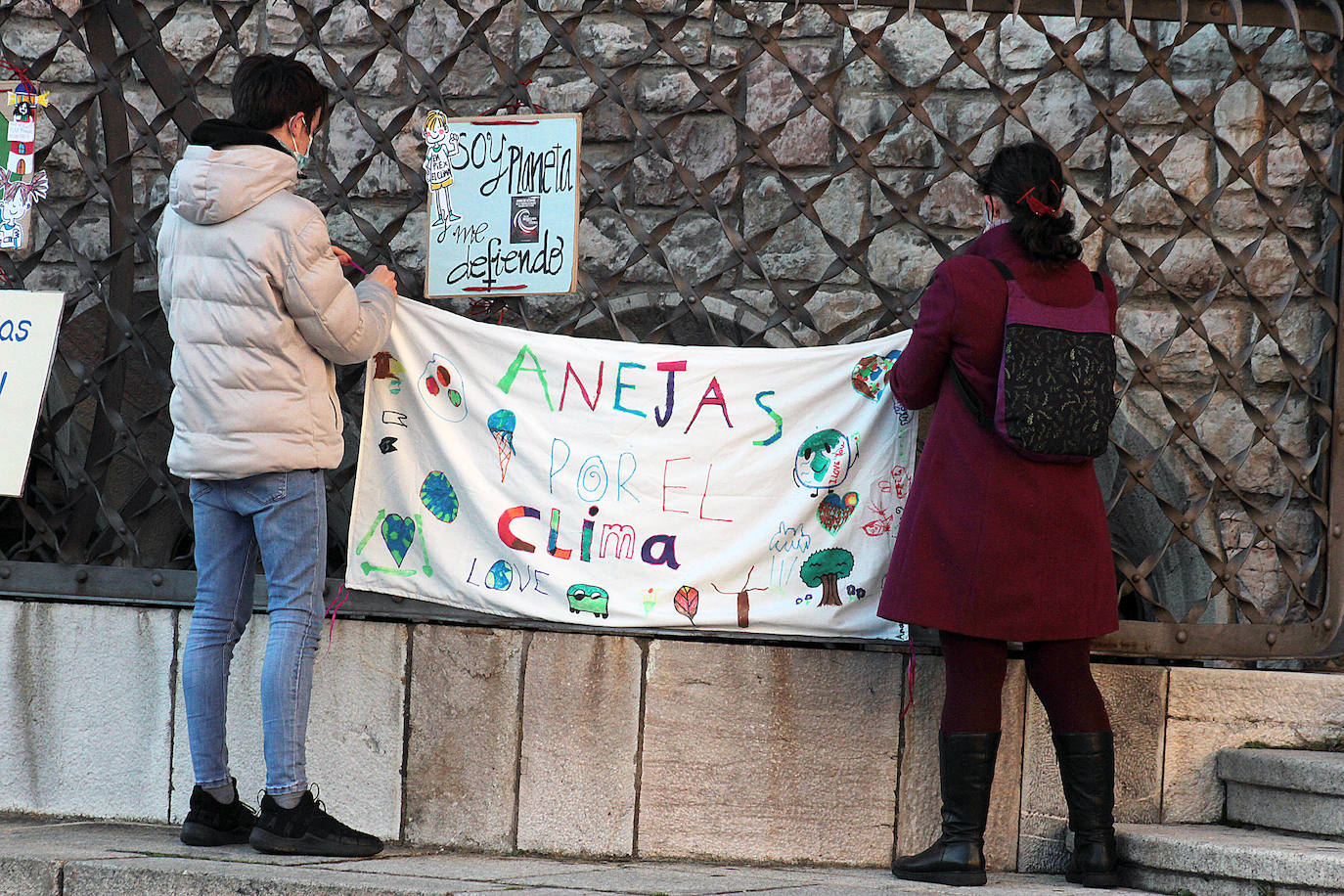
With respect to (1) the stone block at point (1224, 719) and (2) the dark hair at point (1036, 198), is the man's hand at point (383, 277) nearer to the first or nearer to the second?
(2) the dark hair at point (1036, 198)

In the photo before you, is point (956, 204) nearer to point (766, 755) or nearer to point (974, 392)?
point (974, 392)

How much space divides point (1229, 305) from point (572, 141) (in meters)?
2.49

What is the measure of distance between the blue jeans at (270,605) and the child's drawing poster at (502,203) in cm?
82

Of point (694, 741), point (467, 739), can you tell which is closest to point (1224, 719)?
point (694, 741)

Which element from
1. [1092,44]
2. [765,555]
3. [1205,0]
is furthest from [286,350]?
[1092,44]

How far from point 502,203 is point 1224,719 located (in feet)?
8.63

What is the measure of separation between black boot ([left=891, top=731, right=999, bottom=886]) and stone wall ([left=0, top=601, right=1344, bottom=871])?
0.34m

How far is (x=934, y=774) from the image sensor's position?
12.3ft

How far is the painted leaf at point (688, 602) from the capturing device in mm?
3764

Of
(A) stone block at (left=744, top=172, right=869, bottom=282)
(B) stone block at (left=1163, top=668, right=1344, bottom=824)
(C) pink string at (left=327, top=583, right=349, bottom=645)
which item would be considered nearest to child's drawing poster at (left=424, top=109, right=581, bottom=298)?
(C) pink string at (left=327, top=583, right=349, bottom=645)

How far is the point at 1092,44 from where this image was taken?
4.80 m

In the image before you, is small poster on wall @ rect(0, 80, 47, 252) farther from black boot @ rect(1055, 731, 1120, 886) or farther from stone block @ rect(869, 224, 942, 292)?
black boot @ rect(1055, 731, 1120, 886)

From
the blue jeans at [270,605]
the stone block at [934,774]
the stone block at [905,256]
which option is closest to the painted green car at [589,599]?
the blue jeans at [270,605]

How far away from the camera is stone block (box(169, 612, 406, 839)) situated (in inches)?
151
